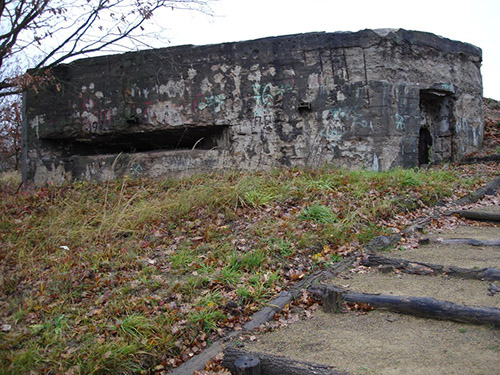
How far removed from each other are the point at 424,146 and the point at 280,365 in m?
8.91

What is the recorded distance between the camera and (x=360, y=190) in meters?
6.18

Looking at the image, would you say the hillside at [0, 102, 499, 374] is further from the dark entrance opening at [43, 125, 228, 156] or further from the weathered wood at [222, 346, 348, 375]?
the dark entrance opening at [43, 125, 228, 156]

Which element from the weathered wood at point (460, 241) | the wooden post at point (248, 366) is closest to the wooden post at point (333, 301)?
the wooden post at point (248, 366)

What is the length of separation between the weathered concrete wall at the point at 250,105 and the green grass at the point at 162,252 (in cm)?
114

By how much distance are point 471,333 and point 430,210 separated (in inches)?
135

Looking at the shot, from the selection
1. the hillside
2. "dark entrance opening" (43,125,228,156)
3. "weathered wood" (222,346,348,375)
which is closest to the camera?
"weathered wood" (222,346,348,375)

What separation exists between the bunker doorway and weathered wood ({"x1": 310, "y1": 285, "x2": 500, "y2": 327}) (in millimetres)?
7477

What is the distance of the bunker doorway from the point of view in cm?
990

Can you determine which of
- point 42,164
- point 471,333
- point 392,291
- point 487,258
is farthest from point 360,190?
point 42,164

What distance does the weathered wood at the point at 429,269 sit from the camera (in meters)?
3.74

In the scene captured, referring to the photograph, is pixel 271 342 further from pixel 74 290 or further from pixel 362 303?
pixel 74 290

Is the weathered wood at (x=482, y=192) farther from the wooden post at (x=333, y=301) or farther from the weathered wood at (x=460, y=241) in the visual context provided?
the wooden post at (x=333, y=301)

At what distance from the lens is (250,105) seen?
28.0ft

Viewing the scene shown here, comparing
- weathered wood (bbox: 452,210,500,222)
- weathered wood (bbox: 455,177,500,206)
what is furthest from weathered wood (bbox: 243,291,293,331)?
A: weathered wood (bbox: 455,177,500,206)
